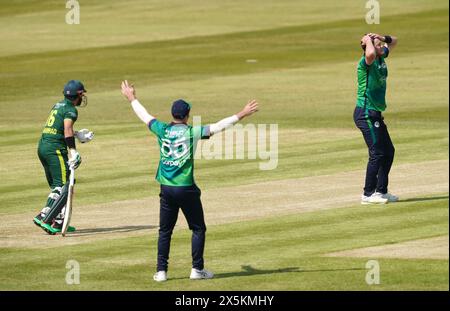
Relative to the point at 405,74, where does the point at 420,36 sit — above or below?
above

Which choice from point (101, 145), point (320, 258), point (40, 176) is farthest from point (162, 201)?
point (101, 145)

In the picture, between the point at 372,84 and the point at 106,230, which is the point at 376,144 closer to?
the point at 372,84

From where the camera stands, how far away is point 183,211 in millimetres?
15359

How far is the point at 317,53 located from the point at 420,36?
569cm

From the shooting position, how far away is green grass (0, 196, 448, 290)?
1502 cm

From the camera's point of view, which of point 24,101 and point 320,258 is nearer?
point 320,258

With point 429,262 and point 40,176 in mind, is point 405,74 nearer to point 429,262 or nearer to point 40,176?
point 40,176

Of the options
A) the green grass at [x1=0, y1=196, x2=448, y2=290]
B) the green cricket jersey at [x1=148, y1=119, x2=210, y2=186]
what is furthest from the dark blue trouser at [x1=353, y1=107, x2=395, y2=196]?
the green cricket jersey at [x1=148, y1=119, x2=210, y2=186]

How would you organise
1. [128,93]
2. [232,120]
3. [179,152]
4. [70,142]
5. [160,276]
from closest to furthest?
[232,120] < [160,276] < [179,152] < [128,93] < [70,142]

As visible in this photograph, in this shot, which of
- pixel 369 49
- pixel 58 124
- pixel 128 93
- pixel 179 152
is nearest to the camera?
pixel 179 152

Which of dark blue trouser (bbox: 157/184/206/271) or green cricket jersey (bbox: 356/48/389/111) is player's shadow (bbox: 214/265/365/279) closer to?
dark blue trouser (bbox: 157/184/206/271)

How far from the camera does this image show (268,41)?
48.8 m

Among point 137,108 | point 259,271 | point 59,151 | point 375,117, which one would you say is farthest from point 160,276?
point 375,117

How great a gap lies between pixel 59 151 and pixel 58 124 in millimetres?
414
